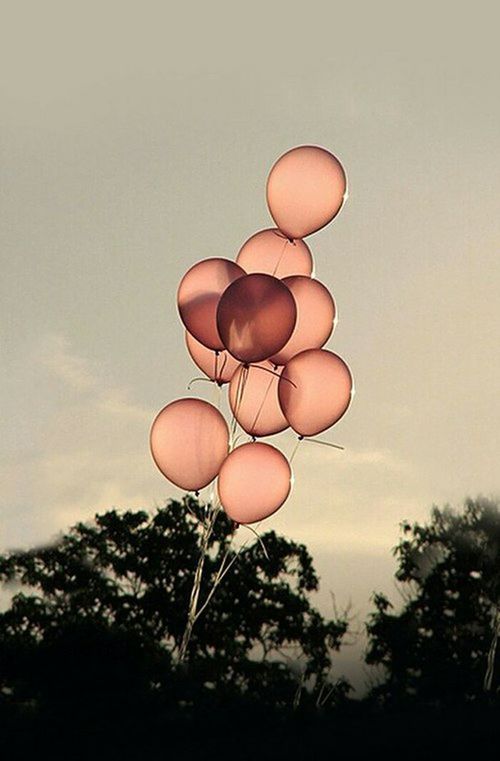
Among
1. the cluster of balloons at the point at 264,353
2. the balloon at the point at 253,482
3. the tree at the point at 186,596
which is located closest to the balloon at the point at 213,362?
the cluster of balloons at the point at 264,353

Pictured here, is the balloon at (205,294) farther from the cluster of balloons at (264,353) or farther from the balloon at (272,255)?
the balloon at (272,255)

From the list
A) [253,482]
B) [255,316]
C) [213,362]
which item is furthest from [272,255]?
[253,482]

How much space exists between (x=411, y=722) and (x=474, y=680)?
16.4 metres

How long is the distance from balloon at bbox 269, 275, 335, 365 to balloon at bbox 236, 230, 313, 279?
10cm

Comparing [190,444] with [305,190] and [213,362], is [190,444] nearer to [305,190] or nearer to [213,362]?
[213,362]

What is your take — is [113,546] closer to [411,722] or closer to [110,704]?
[110,704]

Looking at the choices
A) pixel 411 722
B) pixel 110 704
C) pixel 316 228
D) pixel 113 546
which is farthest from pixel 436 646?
pixel 316 228

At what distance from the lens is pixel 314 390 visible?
5.87 m

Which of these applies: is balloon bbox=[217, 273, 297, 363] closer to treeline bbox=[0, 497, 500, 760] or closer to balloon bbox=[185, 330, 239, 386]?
balloon bbox=[185, 330, 239, 386]

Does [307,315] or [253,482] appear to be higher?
[307,315]

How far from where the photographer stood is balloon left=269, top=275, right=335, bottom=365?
20.0 ft

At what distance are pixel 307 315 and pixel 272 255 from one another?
38 centimetres

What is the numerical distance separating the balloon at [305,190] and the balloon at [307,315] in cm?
28

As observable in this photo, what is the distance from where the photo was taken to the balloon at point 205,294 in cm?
591
